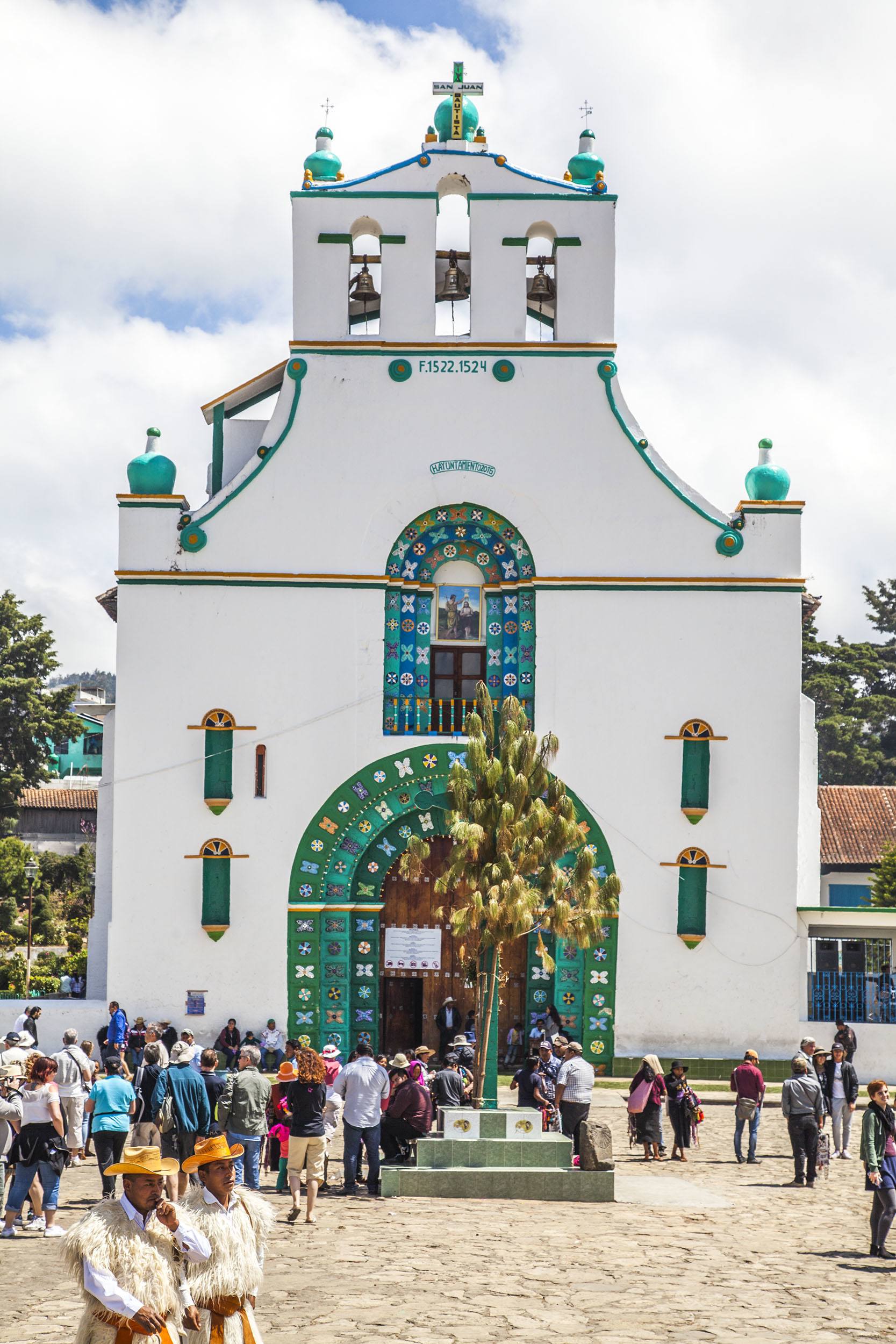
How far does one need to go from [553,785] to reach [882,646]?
46556 mm

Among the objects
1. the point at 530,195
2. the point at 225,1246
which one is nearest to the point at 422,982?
the point at 530,195

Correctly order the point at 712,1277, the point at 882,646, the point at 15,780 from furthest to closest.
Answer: the point at 882,646
the point at 15,780
the point at 712,1277

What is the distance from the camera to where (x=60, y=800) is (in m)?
62.2

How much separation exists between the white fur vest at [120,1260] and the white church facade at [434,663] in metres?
19.2

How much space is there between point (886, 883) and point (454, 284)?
21.2 m

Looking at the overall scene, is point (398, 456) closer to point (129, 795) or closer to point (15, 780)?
point (129, 795)

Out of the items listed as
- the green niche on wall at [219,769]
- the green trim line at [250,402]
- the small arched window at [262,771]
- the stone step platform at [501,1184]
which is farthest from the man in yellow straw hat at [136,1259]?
the green trim line at [250,402]

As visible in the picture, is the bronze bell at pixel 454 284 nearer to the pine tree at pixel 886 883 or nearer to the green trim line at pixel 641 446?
the green trim line at pixel 641 446

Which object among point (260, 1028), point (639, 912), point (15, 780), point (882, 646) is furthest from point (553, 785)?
point (882, 646)

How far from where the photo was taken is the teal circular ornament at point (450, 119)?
2925 cm

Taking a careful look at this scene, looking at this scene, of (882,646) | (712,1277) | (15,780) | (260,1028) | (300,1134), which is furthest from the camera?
(882,646)

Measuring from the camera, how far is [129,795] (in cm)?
2797

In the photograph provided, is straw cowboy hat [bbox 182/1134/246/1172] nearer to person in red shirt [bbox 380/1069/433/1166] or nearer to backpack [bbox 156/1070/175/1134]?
backpack [bbox 156/1070/175/1134]

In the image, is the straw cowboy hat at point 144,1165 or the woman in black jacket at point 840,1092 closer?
the straw cowboy hat at point 144,1165
